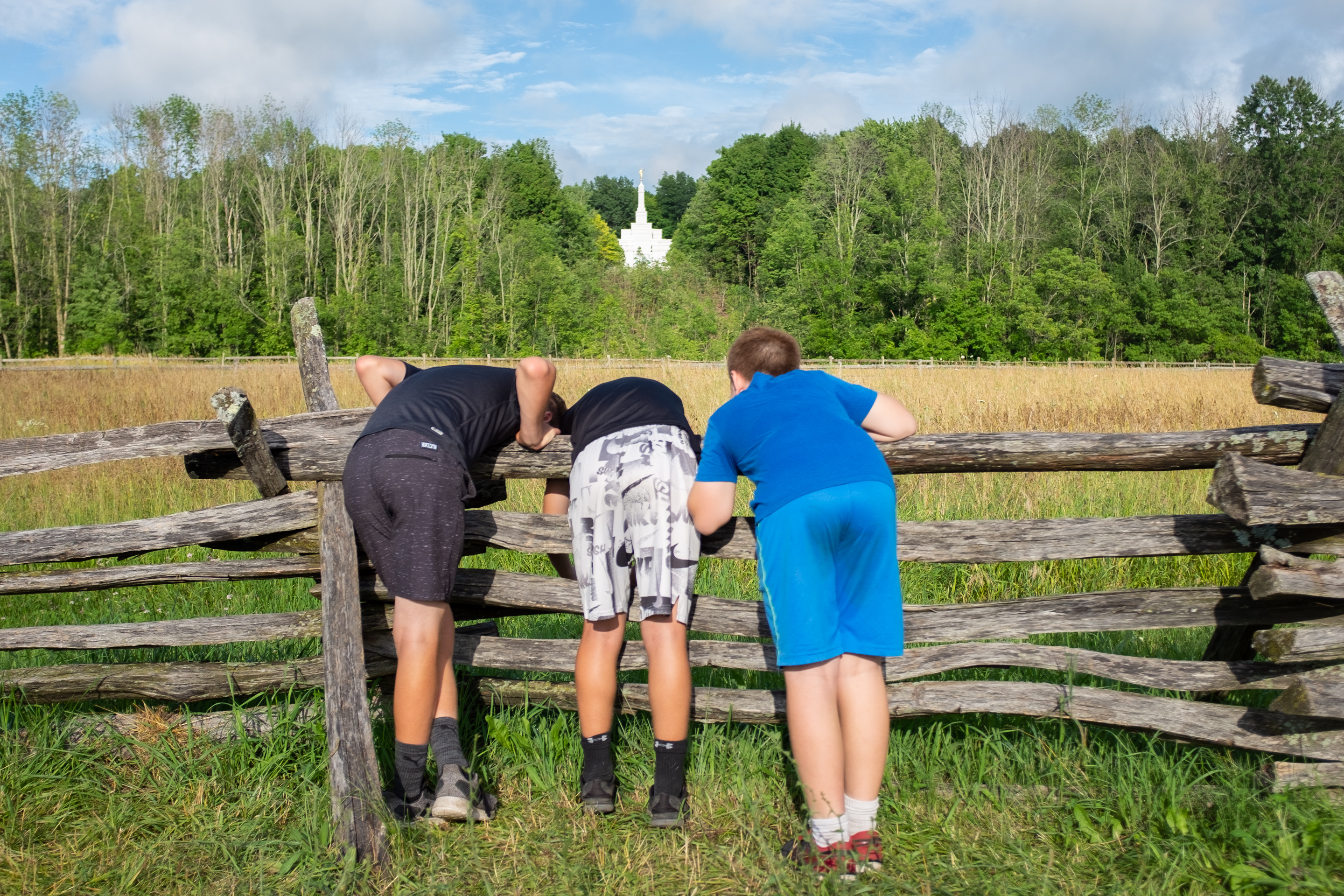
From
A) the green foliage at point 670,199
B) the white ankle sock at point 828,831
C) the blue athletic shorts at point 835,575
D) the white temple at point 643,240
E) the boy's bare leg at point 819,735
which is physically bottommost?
the white ankle sock at point 828,831

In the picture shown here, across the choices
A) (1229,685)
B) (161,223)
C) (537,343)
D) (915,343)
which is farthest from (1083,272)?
(161,223)

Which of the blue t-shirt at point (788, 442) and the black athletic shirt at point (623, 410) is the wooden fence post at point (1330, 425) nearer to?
the blue t-shirt at point (788, 442)

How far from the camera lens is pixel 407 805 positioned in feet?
9.93

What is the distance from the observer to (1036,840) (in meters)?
2.95

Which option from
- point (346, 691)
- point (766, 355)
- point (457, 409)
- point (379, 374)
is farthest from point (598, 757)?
point (379, 374)

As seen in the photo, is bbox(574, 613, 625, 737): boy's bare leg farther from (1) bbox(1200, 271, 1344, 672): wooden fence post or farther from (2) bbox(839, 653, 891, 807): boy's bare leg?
(1) bbox(1200, 271, 1344, 672): wooden fence post

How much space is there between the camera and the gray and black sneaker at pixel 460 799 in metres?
2.95

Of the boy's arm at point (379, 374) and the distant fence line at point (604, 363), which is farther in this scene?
the distant fence line at point (604, 363)

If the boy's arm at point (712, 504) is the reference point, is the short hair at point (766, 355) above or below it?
above

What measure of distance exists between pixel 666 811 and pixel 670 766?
0.15 m

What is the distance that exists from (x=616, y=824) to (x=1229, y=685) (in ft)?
7.81

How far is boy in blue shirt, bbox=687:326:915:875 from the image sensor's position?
103 inches

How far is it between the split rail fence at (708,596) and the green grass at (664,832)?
157mm

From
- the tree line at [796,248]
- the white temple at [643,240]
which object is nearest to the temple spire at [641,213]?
the white temple at [643,240]
